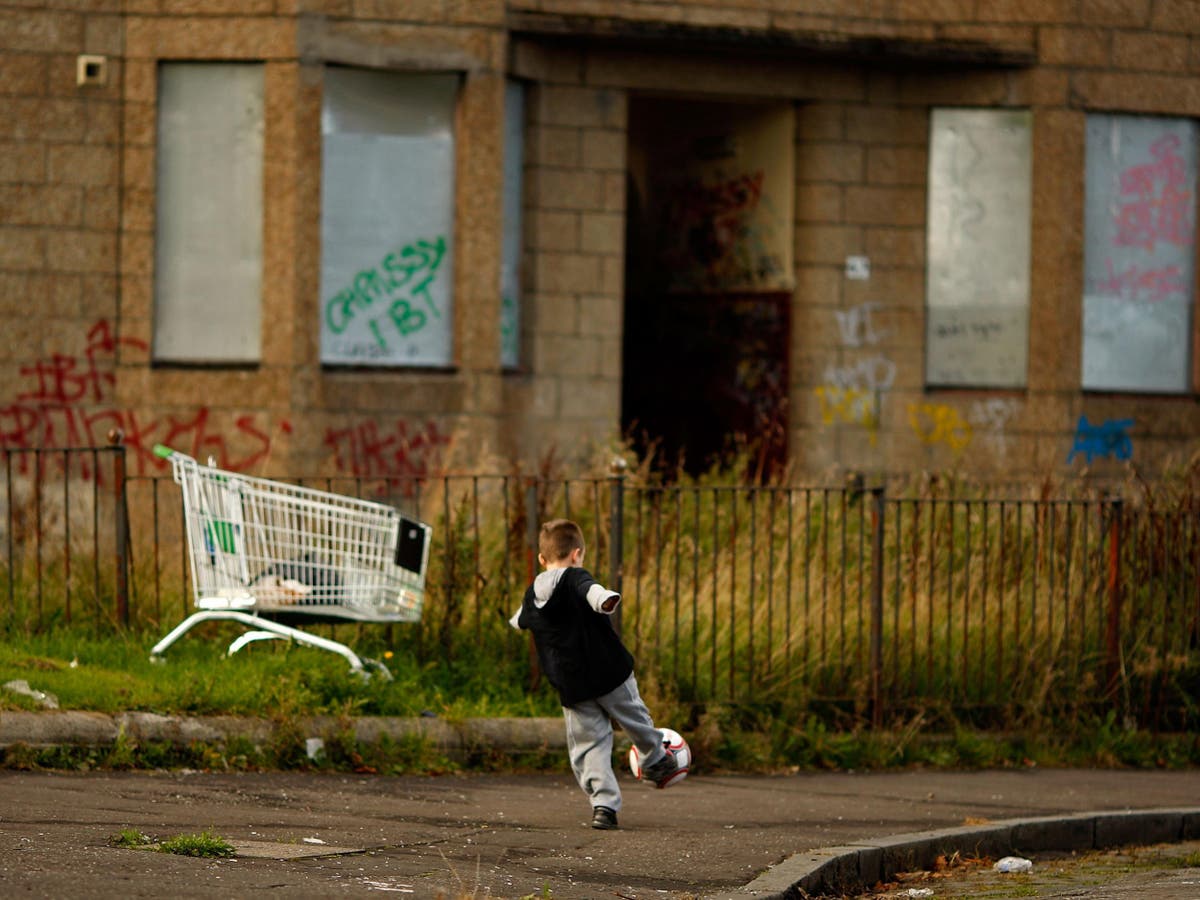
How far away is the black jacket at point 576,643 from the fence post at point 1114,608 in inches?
166

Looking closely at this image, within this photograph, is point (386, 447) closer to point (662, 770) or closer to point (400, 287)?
point (400, 287)

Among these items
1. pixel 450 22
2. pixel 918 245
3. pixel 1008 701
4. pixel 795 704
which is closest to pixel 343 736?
pixel 795 704

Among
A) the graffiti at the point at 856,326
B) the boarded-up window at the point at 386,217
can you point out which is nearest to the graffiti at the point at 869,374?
the graffiti at the point at 856,326

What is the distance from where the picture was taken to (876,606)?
1067 cm

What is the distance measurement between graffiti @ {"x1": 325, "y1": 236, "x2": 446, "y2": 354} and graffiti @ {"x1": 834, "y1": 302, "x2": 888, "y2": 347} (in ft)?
11.5

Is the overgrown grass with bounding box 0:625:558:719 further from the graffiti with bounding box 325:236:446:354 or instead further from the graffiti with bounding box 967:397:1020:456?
the graffiti with bounding box 967:397:1020:456

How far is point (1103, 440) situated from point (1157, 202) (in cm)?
217

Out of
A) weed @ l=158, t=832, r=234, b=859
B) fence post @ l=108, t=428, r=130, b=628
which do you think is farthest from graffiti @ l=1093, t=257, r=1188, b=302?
weed @ l=158, t=832, r=234, b=859

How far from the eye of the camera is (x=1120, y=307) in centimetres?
1681

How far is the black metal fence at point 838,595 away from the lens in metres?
10.5

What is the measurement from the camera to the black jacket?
7.84 m

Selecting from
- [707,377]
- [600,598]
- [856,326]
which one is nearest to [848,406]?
[856,326]

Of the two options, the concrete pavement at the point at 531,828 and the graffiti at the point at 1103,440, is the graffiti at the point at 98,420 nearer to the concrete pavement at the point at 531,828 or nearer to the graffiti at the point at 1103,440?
the concrete pavement at the point at 531,828

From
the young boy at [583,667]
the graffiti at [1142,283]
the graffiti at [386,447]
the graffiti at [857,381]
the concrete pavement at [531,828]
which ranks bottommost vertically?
the concrete pavement at [531,828]
